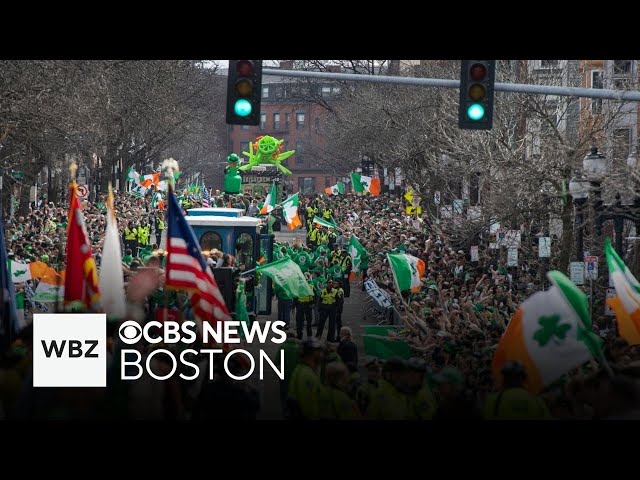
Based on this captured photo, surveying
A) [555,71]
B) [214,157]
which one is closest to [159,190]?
[555,71]

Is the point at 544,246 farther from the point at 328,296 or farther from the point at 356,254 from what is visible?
the point at 356,254

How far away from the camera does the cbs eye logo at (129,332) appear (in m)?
10.7

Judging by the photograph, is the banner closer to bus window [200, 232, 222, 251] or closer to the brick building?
bus window [200, 232, 222, 251]

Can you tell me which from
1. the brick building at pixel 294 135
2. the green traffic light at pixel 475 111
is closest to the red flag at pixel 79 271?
the green traffic light at pixel 475 111

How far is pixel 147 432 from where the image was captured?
848 cm

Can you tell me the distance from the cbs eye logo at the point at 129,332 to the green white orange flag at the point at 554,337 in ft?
10.4

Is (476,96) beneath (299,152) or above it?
beneath

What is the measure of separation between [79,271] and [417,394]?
3.79 meters

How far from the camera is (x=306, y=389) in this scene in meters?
10.5

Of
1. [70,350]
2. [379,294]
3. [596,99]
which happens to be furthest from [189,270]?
[596,99]

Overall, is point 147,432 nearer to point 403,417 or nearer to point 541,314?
point 403,417

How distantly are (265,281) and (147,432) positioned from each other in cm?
1683

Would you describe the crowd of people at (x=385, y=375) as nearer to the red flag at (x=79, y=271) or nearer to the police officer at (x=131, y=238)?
the red flag at (x=79, y=271)

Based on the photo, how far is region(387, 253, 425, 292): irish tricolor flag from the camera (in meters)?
21.9
